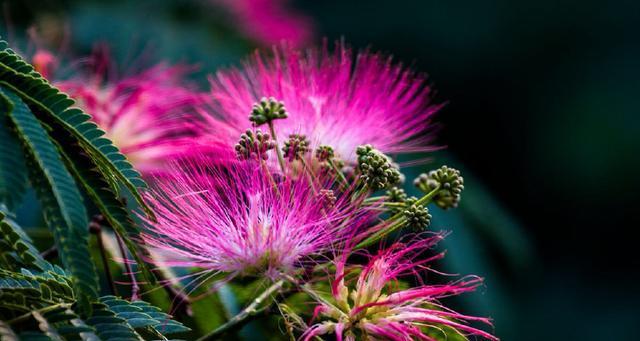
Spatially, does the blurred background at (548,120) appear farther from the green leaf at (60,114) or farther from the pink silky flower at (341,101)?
the green leaf at (60,114)

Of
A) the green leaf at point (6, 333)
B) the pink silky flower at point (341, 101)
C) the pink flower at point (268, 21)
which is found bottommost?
the green leaf at point (6, 333)

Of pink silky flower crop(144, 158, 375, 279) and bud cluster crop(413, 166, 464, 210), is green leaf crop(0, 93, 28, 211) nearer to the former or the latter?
pink silky flower crop(144, 158, 375, 279)

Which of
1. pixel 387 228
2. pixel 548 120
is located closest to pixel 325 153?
pixel 387 228

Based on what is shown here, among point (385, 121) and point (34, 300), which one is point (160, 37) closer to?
point (385, 121)

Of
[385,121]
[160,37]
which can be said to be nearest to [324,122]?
[385,121]

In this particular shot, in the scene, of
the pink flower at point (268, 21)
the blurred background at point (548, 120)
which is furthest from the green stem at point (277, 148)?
the blurred background at point (548, 120)

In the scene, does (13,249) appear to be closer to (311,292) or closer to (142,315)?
(142,315)
